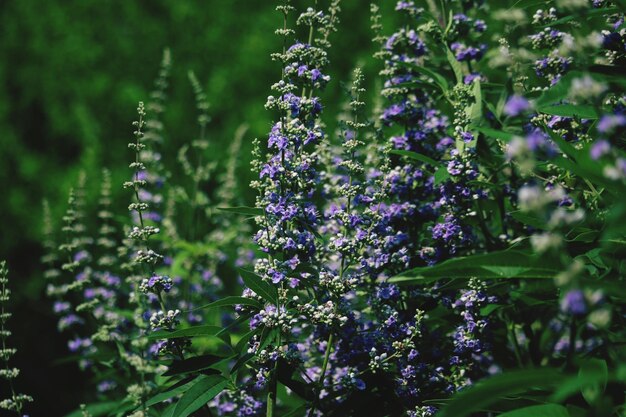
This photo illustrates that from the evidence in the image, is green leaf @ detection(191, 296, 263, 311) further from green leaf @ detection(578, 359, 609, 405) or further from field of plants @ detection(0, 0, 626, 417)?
green leaf @ detection(578, 359, 609, 405)

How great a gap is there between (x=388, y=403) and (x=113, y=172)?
833 centimetres

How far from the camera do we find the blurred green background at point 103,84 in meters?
10.0

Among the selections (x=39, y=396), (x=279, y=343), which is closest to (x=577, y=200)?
(x=279, y=343)

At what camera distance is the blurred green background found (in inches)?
395

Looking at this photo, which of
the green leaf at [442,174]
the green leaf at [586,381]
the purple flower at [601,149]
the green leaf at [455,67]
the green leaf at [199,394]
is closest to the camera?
the green leaf at [586,381]

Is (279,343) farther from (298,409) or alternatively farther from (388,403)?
(388,403)

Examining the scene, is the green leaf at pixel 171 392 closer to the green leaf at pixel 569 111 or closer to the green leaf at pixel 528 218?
the green leaf at pixel 528 218

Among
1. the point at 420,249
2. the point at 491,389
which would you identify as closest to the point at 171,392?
the point at 420,249

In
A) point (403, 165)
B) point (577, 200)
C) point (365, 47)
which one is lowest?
point (577, 200)

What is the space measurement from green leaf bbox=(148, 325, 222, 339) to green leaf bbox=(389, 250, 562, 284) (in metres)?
0.84

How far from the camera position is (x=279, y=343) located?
89.6 inches

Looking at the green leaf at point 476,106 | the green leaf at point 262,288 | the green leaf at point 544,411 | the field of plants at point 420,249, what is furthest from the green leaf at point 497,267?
the green leaf at point 476,106

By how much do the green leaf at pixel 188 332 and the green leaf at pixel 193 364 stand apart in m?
0.09

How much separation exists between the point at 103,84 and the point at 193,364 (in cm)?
938
